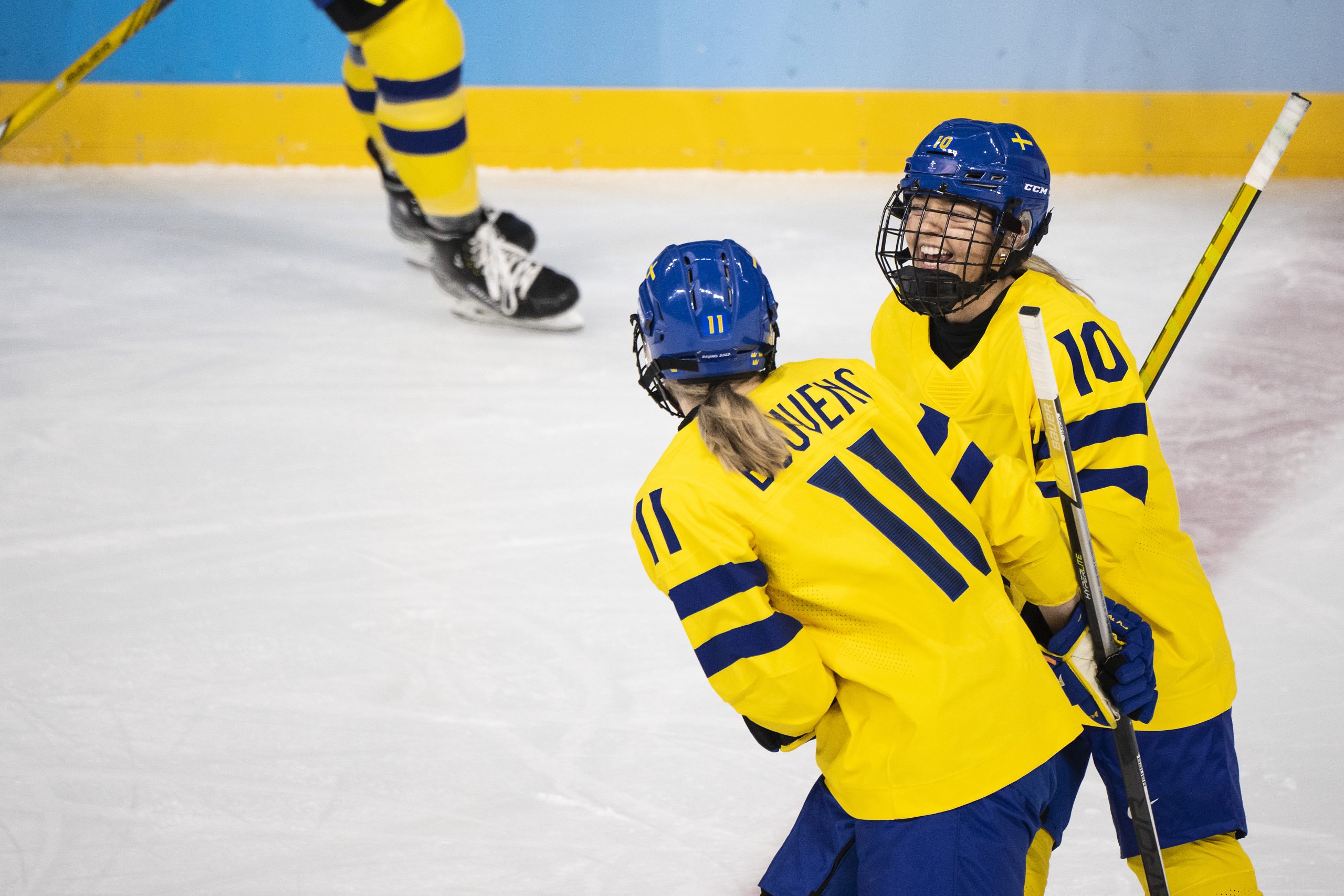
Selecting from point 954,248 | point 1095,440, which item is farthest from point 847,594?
point 954,248

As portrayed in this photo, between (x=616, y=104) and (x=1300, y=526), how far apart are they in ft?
9.29

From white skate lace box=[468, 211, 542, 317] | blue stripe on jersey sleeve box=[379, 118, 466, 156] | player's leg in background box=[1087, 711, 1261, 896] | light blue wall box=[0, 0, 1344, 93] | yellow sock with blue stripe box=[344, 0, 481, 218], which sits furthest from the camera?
light blue wall box=[0, 0, 1344, 93]

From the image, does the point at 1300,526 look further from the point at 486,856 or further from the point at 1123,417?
the point at 486,856

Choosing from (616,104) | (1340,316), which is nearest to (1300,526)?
(1340,316)

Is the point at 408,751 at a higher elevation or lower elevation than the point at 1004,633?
lower

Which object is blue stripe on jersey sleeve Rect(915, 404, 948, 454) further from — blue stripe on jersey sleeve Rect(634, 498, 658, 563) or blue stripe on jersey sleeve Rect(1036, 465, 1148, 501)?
blue stripe on jersey sleeve Rect(634, 498, 658, 563)

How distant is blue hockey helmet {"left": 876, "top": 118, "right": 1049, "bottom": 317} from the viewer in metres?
1.34

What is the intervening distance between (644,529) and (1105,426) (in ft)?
1.62

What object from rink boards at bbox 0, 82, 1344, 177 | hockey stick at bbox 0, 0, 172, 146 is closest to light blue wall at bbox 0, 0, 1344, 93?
rink boards at bbox 0, 82, 1344, 177

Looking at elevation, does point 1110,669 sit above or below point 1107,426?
below

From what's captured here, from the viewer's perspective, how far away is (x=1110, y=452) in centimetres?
127

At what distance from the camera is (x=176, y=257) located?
3748 millimetres

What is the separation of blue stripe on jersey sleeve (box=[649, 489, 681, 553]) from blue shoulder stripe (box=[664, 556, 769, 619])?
1.2 inches

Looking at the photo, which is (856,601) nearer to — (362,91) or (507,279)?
(507,279)
